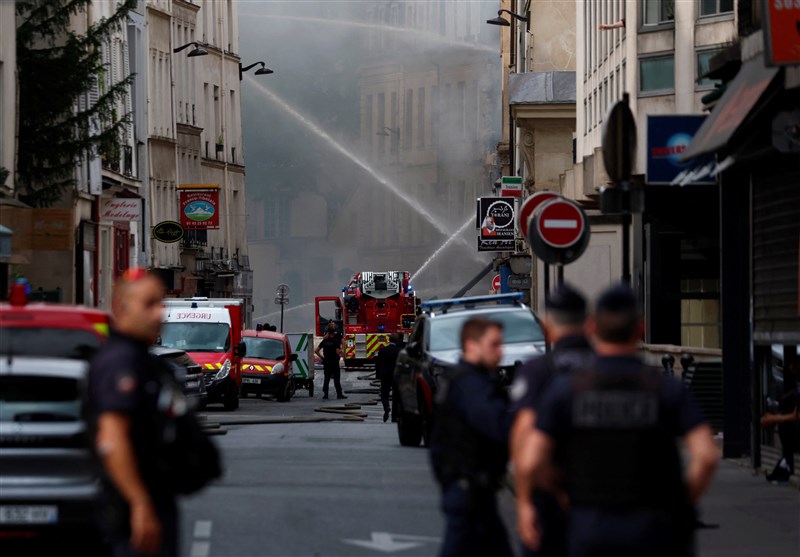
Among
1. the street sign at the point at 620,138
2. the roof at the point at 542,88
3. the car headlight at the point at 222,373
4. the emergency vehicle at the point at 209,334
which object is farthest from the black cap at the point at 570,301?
the roof at the point at 542,88

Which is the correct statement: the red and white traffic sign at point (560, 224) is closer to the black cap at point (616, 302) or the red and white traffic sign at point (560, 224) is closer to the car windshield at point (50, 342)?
the car windshield at point (50, 342)

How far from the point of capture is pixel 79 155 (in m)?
37.7

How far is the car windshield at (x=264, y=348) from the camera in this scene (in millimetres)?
44125

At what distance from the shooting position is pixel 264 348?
4450 cm

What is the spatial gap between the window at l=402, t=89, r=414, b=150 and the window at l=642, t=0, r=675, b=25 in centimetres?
7722

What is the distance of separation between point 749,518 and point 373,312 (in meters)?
54.2

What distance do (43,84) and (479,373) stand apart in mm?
29206

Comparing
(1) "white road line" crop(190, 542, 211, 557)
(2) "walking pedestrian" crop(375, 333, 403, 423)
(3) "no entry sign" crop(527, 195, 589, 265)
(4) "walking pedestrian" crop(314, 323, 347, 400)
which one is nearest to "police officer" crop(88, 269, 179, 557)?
(1) "white road line" crop(190, 542, 211, 557)

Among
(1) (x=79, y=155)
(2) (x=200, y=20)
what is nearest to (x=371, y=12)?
(2) (x=200, y=20)

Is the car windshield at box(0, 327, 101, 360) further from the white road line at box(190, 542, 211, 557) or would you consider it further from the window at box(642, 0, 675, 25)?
the window at box(642, 0, 675, 25)

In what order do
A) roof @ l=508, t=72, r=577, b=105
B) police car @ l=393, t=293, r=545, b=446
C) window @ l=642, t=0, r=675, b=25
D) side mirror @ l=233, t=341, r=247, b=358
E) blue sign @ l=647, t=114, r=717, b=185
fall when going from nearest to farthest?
blue sign @ l=647, t=114, r=717, b=185
police car @ l=393, t=293, r=545, b=446
window @ l=642, t=0, r=675, b=25
side mirror @ l=233, t=341, r=247, b=358
roof @ l=508, t=72, r=577, b=105

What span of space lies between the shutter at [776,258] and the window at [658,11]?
13.9m

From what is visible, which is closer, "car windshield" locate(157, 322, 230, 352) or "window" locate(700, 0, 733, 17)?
"window" locate(700, 0, 733, 17)

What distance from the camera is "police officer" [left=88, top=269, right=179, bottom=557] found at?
7094 mm
